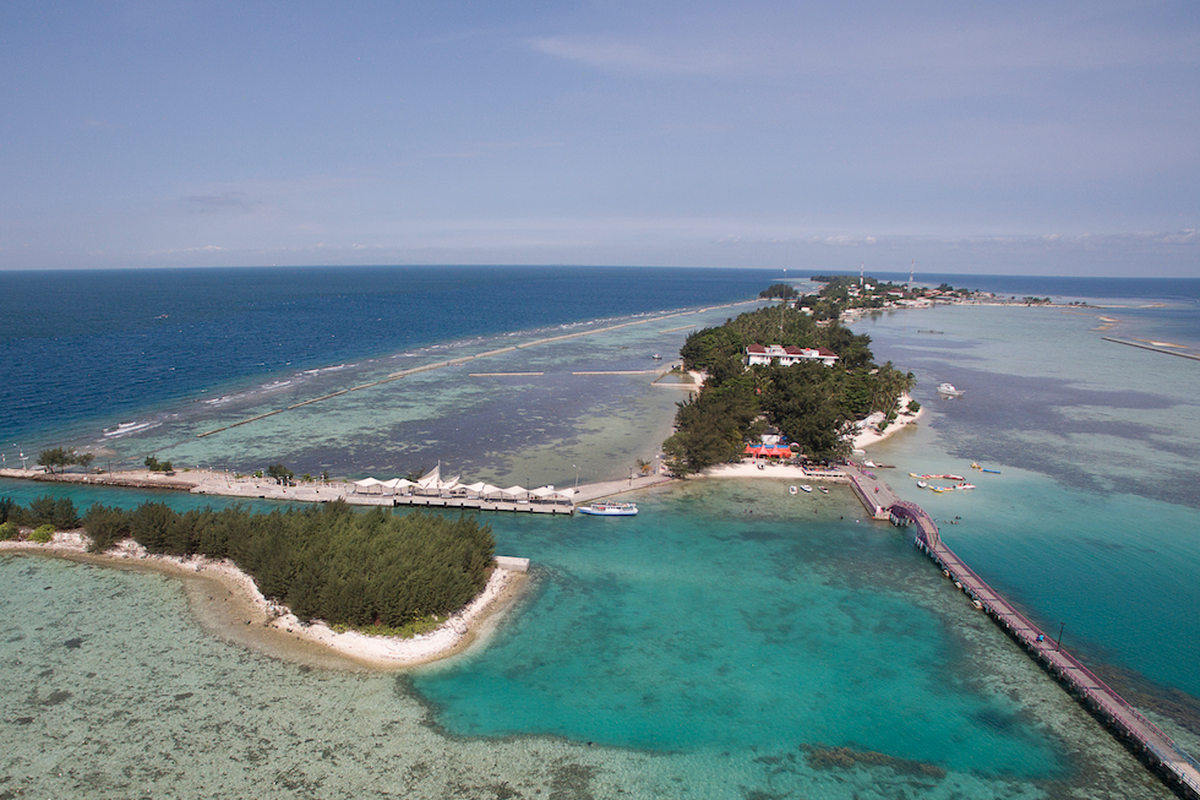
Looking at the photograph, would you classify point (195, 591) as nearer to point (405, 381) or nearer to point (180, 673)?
point (180, 673)

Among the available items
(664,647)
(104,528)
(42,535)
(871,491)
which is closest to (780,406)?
(871,491)

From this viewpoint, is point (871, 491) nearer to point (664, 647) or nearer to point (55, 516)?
point (664, 647)

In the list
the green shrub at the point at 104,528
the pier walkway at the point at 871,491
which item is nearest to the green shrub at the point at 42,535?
the green shrub at the point at 104,528

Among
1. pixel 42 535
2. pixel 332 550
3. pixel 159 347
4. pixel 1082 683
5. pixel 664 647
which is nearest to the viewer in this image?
pixel 1082 683

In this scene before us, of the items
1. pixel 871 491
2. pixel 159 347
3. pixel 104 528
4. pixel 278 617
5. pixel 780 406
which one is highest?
pixel 159 347

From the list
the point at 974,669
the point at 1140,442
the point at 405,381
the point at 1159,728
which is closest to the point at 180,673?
the point at 974,669

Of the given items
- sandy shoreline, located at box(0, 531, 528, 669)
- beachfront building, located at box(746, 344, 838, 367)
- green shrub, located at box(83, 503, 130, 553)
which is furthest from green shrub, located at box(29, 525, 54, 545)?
beachfront building, located at box(746, 344, 838, 367)

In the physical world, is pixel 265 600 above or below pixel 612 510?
below
